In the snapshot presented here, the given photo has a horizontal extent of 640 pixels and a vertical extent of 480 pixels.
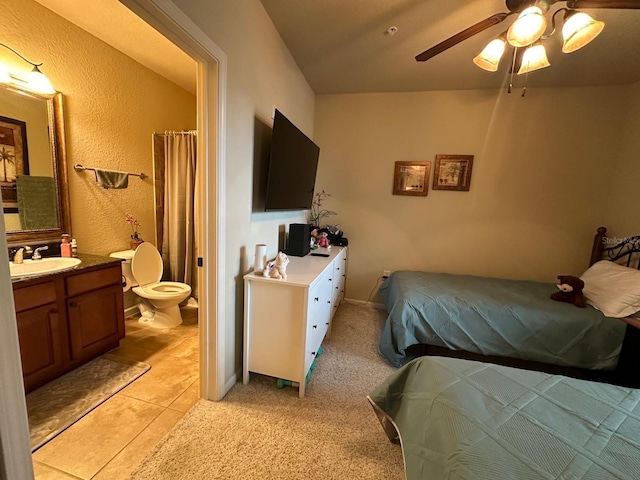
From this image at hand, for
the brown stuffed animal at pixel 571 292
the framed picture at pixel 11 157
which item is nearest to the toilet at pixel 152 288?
the framed picture at pixel 11 157

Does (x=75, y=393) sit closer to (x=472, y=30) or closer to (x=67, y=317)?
(x=67, y=317)

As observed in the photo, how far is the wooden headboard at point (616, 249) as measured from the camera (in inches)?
96.6

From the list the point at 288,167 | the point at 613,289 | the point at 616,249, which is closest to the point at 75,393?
the point at 288,167

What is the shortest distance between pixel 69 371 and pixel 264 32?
2.85 meters

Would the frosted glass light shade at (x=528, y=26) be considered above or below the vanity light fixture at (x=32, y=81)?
above

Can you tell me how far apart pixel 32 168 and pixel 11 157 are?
0.48ft

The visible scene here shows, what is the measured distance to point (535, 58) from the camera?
163cm

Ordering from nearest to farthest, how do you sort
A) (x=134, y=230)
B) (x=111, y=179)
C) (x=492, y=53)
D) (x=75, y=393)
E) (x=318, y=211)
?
(x=492, y=53) < (x=75, y=393) < (x=111, y=179) < (x=134, y=230) < (x=318, y=211)

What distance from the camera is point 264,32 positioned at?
1902 mm

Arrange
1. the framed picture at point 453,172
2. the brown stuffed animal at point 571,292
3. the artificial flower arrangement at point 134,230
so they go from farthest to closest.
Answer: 1. the framed picture at point 453,172
2. the artificial flower arrangement at point 134,230
3. the brown stuffed animal at point 571,292

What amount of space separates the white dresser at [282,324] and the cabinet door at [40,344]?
1.26 metres

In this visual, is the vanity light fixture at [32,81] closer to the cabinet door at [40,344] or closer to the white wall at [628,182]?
the cabinet door at [40,344]

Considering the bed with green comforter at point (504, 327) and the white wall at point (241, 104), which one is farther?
the bed with green comforter at point (504, 327)

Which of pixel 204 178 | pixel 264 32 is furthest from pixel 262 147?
pixel 264 32
